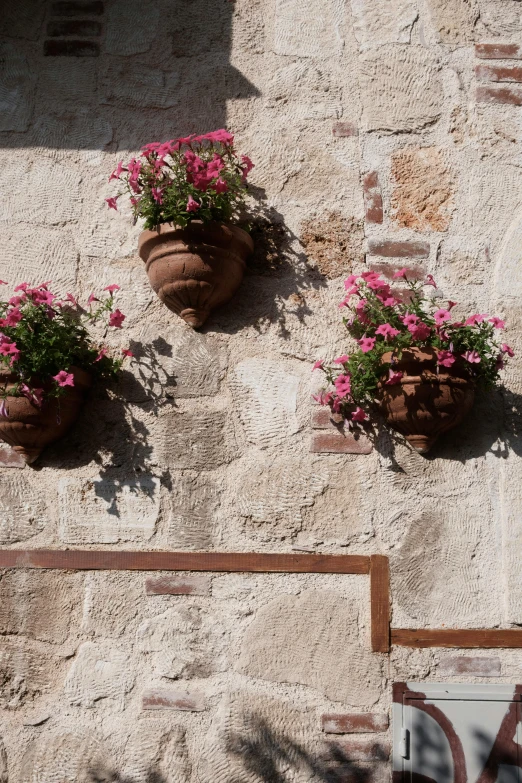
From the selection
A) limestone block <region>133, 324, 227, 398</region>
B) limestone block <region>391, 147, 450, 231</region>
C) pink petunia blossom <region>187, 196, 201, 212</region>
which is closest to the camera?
pink petunia blossom <region>187, 196, 201, 212</region>

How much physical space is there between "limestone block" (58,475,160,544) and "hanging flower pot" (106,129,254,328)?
618mm

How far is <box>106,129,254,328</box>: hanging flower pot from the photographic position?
2836 millimetres

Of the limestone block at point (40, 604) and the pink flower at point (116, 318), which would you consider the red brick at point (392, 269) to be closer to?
Result: the pink flower at point (116, 318)

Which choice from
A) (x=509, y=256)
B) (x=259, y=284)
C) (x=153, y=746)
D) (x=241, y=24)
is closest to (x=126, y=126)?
(x=241, y=24)

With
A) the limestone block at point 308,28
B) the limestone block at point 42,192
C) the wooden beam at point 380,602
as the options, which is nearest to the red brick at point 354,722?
the wooden beam at point 380,602

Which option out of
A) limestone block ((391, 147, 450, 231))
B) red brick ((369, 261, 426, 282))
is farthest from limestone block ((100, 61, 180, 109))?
red brick ((369, 261, 426, 282))

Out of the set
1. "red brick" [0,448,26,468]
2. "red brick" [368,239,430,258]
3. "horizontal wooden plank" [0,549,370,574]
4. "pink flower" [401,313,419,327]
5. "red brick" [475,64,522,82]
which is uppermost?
"red brick" [475,64,522,82]

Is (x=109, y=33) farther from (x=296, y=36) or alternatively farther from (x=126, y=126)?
(x=296, y=36)

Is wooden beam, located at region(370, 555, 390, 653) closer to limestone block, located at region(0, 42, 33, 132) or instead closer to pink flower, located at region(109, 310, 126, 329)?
pink flower, located at region(109, 310, 126, 329)

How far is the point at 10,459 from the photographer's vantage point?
289cm

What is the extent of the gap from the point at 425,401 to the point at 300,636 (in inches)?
33.1

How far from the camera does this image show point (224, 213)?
2.88m

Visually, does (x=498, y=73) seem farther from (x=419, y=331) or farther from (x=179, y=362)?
(x=179, y=362)

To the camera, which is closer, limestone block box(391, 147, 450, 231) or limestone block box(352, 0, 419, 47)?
limestone block box(391, 147, 450, 231)
